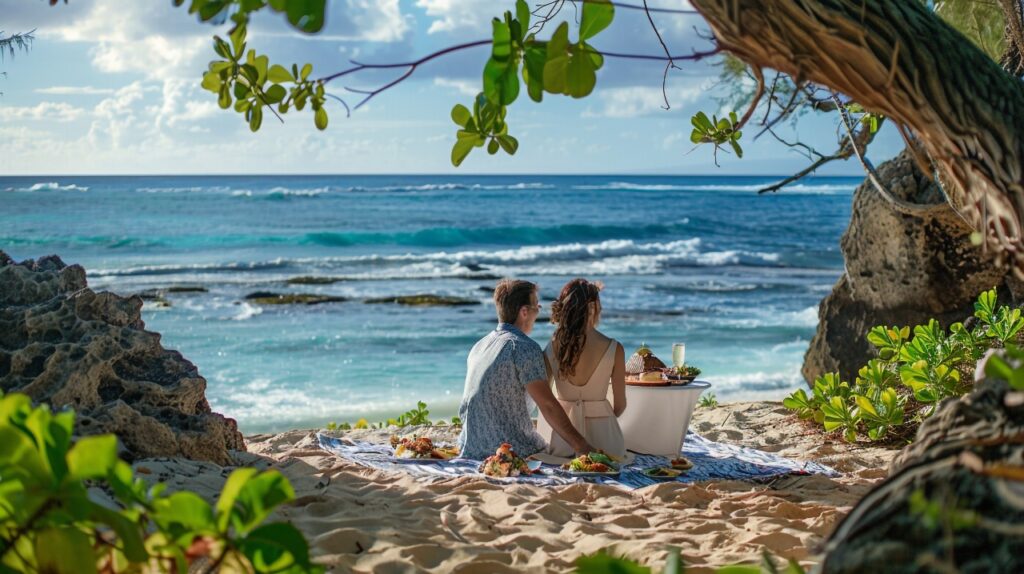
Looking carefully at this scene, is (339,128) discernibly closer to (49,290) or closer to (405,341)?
(405,341)

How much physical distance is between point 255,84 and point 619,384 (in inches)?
141

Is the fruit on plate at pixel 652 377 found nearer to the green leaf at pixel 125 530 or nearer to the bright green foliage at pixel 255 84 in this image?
the bright green foliage at pixel 255 84

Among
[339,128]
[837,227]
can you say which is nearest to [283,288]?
[339,128]

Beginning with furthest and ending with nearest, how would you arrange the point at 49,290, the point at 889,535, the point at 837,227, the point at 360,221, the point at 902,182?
the point at 837,227, the point at 360,221, the point at 902,182, the point at 49,290, the point at 889,535

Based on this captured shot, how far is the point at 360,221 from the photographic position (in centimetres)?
A: 3275

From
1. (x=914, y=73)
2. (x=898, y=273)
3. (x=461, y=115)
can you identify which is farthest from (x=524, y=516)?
(x=898, y=273)

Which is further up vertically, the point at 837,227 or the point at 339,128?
the point at 339,128

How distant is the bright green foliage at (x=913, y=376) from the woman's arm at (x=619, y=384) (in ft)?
4.07

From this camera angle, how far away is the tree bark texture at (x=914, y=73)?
5.19 ft

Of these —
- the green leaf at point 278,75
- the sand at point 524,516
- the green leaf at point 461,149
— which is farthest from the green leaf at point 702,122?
the sand at point 524,516

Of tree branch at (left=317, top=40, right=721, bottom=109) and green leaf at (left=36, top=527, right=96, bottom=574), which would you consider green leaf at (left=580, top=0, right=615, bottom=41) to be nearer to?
tree branch at (left=317, top=40, right=721, bottom=109)

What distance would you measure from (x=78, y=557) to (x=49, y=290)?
3.47 meters

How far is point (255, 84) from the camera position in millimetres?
2162

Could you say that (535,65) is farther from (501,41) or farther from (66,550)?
(66,550)
